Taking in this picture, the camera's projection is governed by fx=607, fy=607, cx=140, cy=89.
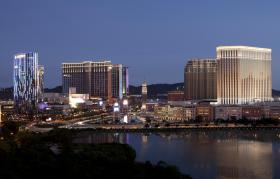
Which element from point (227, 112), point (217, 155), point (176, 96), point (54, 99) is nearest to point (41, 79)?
point (54, 99)

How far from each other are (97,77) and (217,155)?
134ft

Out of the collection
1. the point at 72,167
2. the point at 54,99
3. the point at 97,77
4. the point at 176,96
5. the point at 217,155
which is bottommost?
the point at 217,155

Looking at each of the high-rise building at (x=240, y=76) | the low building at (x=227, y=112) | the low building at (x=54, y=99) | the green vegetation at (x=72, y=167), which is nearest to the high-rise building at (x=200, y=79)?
the high-rise building at (x=240, y=76)

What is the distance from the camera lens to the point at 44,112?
147ft

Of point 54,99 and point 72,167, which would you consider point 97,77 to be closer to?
point 54,99

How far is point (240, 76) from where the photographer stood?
156 ft

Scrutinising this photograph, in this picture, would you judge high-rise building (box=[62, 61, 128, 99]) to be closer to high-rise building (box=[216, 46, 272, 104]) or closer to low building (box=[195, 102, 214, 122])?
high-rise building (box=[216, 46, 272, 104])

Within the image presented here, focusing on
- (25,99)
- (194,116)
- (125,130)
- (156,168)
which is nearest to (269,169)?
(156,168)

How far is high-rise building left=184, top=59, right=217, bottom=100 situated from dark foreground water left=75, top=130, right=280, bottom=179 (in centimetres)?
3028

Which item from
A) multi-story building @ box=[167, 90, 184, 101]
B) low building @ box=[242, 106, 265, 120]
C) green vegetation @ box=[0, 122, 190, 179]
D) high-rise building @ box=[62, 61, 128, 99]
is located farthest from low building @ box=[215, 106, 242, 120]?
green vegetation @ box=[0, 122, 190, 179]

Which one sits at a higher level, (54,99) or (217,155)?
(54,99)

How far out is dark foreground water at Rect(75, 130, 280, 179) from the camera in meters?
14.2

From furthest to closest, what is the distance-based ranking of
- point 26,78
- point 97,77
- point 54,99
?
point 97,77 → point 54,99 → point 26,78

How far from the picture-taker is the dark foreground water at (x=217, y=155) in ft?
46.5
